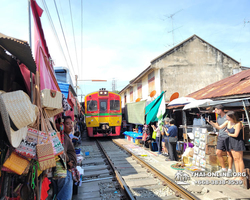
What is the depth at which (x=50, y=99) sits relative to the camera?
2.50 m

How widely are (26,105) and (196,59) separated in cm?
1595

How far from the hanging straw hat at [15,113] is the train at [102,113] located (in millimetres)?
11073

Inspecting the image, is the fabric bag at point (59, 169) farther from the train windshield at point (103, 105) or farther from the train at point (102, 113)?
the train windshield at point (103, 105)

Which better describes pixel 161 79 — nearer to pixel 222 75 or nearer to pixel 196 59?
pixel 196 59

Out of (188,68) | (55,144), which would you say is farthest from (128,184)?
(188,68)


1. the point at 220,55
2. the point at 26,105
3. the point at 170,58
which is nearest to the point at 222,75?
the point at 220,55

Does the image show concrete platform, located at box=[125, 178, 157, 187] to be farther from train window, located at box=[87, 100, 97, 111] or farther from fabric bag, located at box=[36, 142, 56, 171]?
train window, located at box=[87, 100, 97, 111]

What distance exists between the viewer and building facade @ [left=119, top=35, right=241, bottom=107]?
1495 centimetres

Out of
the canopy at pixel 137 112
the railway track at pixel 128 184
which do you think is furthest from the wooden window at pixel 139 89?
the railway track at pixel 128 184

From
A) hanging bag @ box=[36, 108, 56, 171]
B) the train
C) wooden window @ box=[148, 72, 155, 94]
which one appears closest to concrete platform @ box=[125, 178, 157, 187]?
hanging bag @ box=[36, 108, 56, 171]

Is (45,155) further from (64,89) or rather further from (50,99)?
(64,89)

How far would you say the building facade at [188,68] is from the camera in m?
15.0

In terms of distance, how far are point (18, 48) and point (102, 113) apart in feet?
36.7

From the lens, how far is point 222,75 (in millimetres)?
15961
